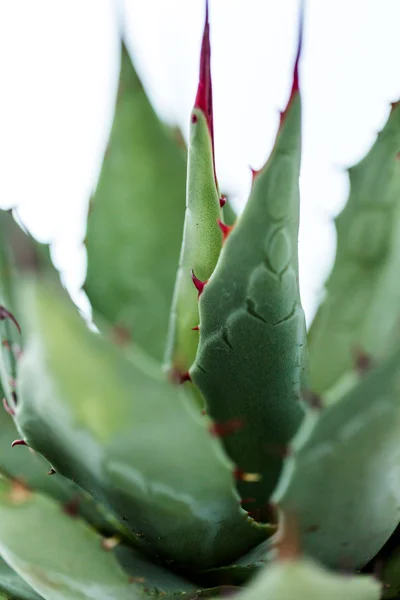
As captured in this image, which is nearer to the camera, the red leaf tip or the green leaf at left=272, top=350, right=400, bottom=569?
the green leaf at left=272, top=350, right=400, bottom=569

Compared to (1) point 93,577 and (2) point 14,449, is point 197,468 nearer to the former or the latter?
(1) point 93,577

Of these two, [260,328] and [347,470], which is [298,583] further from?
[260,328]

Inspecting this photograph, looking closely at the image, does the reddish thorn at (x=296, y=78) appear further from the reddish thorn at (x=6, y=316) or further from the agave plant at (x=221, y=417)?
the reddish thorn at (x=6, y=316)

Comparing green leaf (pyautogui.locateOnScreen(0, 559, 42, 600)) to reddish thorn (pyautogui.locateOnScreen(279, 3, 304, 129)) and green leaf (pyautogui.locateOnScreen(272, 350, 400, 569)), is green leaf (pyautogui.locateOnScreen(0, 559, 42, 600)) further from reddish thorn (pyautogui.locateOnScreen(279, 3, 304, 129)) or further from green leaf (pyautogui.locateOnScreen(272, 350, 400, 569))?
reddish thorn (pyautogui.locateOnScreen(279, 3, 304, 129))

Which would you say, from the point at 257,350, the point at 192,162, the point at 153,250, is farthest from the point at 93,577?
the point at 153,250

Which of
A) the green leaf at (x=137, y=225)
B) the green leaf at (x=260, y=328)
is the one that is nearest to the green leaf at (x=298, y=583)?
the green leaf at (x=260, y=328)

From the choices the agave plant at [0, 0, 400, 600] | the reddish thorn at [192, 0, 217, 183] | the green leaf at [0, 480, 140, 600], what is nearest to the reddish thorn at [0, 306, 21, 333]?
the agave plant at [0, 0, 400, 600]

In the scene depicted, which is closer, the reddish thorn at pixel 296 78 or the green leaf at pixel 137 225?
the reddish thorn at pixel 296 78
